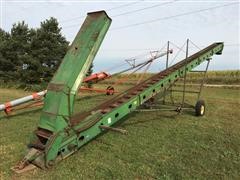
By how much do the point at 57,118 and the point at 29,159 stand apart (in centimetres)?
91

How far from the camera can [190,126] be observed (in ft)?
26.5

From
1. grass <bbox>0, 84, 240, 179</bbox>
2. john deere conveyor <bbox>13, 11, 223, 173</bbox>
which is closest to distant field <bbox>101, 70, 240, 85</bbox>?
grass <bbox>0, 84, 240, 179</bbox>

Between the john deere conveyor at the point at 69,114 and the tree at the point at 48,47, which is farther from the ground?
the tree at the point at 48,47

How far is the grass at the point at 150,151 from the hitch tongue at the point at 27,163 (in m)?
0.13

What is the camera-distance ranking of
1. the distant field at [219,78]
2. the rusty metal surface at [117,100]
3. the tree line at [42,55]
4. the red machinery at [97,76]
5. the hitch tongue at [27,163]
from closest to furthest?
1. the hitch tongue at [27,163]
2. the rusty metal surface at [117,100]
3. the red machinery at [97,76]
4. the tree line at [42,55]
5. the distant field at [219,78]

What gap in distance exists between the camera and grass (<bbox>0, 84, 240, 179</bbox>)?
4906 mm

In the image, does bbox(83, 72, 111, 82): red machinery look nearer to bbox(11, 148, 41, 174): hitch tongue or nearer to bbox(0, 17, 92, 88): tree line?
bbox(11, 148, 41, 174): hitch tongue

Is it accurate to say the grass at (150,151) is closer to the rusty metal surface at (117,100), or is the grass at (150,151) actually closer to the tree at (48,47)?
the rusty metal surface at (117,100)

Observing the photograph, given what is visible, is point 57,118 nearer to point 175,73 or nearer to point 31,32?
A: point 175,73

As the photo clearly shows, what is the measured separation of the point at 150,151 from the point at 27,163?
2.68 meters

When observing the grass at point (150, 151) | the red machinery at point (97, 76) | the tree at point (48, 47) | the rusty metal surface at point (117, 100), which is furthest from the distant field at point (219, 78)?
the grass at point (150, 151)

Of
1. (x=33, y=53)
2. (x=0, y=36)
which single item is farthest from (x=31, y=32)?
(x=0, y=36)

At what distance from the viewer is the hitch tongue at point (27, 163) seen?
15.9ft

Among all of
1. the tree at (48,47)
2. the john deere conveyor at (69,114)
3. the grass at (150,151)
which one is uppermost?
the tree at (48,47)
